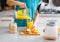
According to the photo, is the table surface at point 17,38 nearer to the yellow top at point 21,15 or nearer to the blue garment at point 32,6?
the yellow top at point 21,15

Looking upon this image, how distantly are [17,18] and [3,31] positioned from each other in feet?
0.87

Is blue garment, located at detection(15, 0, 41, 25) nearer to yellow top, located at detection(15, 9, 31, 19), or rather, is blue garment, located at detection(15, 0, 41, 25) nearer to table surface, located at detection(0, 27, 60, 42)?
yellow top, located at detection(15, 9, 31, 19)

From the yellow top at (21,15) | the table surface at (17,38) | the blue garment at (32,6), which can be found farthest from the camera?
the blue garment at (32,6)

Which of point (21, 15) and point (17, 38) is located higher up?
point (21, 15)

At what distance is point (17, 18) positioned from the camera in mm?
1987

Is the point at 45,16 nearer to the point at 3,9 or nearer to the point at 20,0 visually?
the point at 3,9

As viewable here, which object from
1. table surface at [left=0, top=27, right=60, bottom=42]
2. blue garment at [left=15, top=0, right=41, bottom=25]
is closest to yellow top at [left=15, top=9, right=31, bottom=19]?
blue garment at [left=15, top=0, right=41, bottom=25]

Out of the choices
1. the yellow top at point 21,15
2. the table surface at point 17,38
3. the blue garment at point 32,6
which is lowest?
the table surface at point 17,38

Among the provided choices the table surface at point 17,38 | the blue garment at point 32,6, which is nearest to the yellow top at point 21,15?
the blue garment at point 32,6

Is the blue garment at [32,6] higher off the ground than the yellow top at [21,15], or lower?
higher

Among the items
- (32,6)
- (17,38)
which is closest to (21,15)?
(32,6)

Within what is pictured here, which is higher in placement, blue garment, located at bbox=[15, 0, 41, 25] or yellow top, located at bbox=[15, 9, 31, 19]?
blue garment, located at bbox=[15, 0, 41, 25]

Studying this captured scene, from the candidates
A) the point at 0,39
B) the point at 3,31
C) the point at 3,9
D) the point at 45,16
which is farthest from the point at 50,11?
the point at 0,39

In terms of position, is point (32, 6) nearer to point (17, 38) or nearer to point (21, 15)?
point (21, 15)
